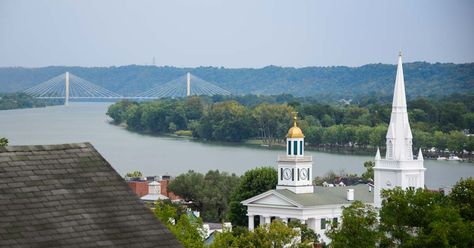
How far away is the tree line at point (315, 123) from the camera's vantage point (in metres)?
124

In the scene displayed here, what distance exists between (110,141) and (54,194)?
124m

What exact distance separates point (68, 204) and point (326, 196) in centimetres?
3906

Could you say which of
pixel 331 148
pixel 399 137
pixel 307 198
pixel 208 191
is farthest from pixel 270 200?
pixel 331 148

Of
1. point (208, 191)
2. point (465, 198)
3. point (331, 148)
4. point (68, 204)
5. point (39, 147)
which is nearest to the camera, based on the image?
point (68, 204)

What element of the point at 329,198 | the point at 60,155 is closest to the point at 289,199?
the point at 329,198

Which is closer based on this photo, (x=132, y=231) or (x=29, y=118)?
(x=132, y=231)

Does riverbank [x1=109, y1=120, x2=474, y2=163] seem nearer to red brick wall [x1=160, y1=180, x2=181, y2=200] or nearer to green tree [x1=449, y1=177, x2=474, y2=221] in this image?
red brick wall [x1=160, y1=180, x2=181, y2=200]

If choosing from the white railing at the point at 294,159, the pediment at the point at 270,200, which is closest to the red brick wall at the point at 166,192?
the white railing at the point at 294,159

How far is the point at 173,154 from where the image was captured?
372 ft

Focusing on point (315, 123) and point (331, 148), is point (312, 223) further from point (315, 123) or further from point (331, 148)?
point (315, 123)

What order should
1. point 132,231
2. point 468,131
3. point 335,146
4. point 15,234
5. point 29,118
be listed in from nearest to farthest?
point 15,234 → point 132,231 → point 335,146 → point 468,131 → point 29,118

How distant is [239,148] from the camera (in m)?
128

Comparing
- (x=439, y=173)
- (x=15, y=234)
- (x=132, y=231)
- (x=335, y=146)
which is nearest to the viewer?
(x=15, y=234)

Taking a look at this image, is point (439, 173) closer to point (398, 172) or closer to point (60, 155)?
point (398, 172)
